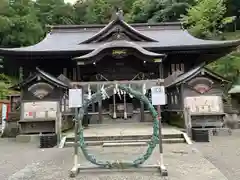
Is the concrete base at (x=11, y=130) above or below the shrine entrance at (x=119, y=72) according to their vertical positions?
below

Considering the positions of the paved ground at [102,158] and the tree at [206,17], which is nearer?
the paved ground at [102,158]

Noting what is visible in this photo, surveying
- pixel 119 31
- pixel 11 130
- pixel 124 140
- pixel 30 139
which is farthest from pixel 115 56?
pixel 11 130

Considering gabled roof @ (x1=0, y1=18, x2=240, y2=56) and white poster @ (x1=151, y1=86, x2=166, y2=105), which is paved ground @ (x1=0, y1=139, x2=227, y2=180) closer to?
white poster @ (x1=151, y1=86, x2=166, y2=105)

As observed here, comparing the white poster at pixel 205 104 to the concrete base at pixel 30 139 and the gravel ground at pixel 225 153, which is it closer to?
the gravel ground at pixel 225 153

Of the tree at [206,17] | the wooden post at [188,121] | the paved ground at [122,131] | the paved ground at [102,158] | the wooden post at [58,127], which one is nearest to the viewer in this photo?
the paved ground at [102,158]

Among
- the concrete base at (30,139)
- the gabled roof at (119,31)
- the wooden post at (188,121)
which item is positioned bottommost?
the concrete base at (30,139)

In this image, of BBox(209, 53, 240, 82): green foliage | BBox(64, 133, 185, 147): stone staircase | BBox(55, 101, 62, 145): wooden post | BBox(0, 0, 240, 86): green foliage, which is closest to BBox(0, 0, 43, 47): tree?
BBox(0, 0, 240, 86): green foliage

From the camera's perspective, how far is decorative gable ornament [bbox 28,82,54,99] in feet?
31.7

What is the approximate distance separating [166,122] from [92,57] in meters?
6.00

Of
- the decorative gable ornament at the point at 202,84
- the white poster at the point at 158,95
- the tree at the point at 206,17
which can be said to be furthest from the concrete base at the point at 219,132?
the tree at the point at 206,17

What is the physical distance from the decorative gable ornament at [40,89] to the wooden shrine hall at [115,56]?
1.29 m

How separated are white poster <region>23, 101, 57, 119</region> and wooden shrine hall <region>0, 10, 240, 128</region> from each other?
1.60 m

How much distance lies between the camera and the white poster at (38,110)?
9641 mm

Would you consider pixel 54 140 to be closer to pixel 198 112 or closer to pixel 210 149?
pixel 210 149
